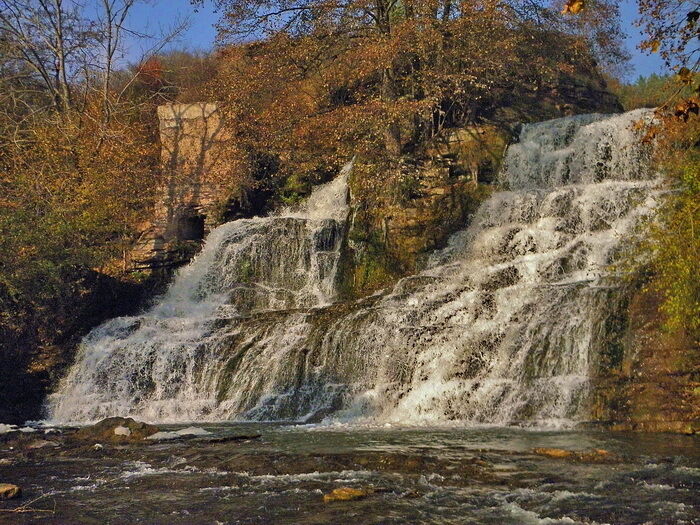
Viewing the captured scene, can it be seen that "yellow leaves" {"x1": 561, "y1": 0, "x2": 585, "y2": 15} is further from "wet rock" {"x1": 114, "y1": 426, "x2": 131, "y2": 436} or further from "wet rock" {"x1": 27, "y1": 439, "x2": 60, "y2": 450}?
"wet rock" {"x1": 27, "y1": 439, "x2": 60, "y2": 450}

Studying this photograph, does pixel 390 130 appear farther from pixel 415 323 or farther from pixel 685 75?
pixel 685 75

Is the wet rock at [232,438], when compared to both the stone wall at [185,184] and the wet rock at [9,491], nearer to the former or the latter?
the wet rock at [9,491]

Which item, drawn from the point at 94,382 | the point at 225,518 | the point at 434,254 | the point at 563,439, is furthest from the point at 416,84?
the point at 225,518

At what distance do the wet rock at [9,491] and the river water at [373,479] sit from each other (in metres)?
0.12

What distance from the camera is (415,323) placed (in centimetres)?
1623

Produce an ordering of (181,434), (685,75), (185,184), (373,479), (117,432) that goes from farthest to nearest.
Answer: (185,184) < (181,434) < (117,432) < (373,479) < (685,75)

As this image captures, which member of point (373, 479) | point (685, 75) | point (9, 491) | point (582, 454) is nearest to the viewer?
point (685, 75)

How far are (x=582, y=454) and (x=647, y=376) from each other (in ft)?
10.7

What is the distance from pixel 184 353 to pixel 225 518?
10.3 m

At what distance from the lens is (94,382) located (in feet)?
59.4

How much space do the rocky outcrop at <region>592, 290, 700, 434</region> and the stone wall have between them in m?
15.4

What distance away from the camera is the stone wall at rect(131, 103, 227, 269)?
84.3ft

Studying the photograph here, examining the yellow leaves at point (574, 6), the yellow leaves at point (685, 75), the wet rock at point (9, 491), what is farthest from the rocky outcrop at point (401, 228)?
the yellow leaves at point (574, 6)

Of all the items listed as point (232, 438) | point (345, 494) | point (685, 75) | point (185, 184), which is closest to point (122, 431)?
point (232, 438)
